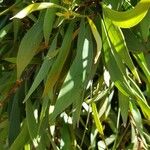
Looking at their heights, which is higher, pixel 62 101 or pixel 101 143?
pixel 62 101

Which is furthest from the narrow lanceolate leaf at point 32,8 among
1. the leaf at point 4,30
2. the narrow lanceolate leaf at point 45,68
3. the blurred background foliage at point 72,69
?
the leaf at point 4,30

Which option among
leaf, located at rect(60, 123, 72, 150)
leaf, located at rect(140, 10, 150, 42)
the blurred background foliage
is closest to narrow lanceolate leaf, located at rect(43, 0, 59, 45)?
the blurred background foliage

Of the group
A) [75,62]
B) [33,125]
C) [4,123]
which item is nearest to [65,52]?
[75,62]

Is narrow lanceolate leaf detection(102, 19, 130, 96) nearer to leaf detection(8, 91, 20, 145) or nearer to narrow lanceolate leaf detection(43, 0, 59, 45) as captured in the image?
narrow lanceolate leaf detection(43, 0, 59, 45)

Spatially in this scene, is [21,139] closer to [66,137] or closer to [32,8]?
[66,137]

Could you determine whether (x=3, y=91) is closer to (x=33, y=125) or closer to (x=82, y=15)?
(x=33, y=125)

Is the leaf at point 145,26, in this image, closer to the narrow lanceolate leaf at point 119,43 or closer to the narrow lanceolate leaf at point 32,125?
the narrow lanceolate leaf at point 119,43

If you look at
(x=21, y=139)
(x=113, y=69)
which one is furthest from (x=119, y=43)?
(x=21, y=139)
